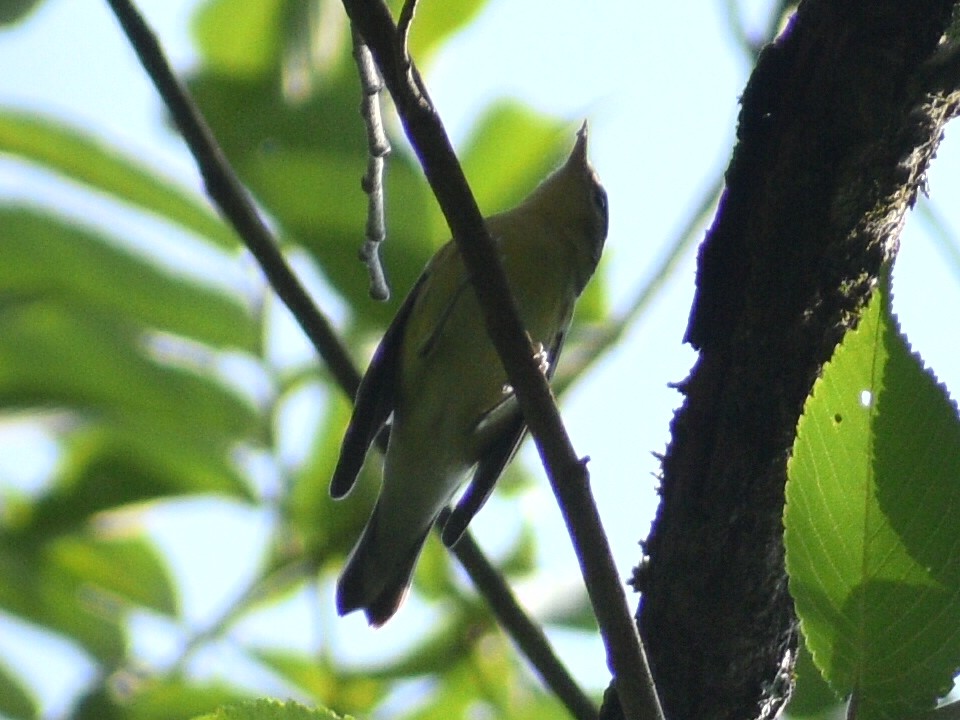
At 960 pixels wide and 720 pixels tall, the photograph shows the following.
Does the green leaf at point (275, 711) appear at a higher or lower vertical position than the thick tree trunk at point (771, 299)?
lower

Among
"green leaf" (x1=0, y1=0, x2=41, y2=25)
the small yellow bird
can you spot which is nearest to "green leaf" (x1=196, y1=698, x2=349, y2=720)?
"green leaf" (x1=0, y1=0, x2=41, y2=25)

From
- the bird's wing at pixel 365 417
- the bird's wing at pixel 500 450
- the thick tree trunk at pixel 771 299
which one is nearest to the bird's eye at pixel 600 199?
the bird's wing at pixel 500 450

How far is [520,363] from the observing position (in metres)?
1.65

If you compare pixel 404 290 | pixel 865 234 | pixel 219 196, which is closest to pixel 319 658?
pixel 404 290

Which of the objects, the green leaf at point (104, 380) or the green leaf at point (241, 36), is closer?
the green leaf at point (104, 380)

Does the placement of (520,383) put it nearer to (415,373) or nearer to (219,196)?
(219,196)

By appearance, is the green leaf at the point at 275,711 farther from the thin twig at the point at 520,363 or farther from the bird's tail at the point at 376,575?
the bird's tail at the point at 376,575

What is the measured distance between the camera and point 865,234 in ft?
5.61

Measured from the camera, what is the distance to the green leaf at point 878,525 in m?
1.11

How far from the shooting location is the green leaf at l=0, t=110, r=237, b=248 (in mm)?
3219

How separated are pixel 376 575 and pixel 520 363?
1.72 metres

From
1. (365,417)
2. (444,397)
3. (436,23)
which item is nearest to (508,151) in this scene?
(436,23)

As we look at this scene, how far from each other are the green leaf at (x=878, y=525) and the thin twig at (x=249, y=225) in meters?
1.12

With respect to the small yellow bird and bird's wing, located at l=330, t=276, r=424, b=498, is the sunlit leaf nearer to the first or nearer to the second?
bird's wing, located at l=330, t=276, r=424, b=498
